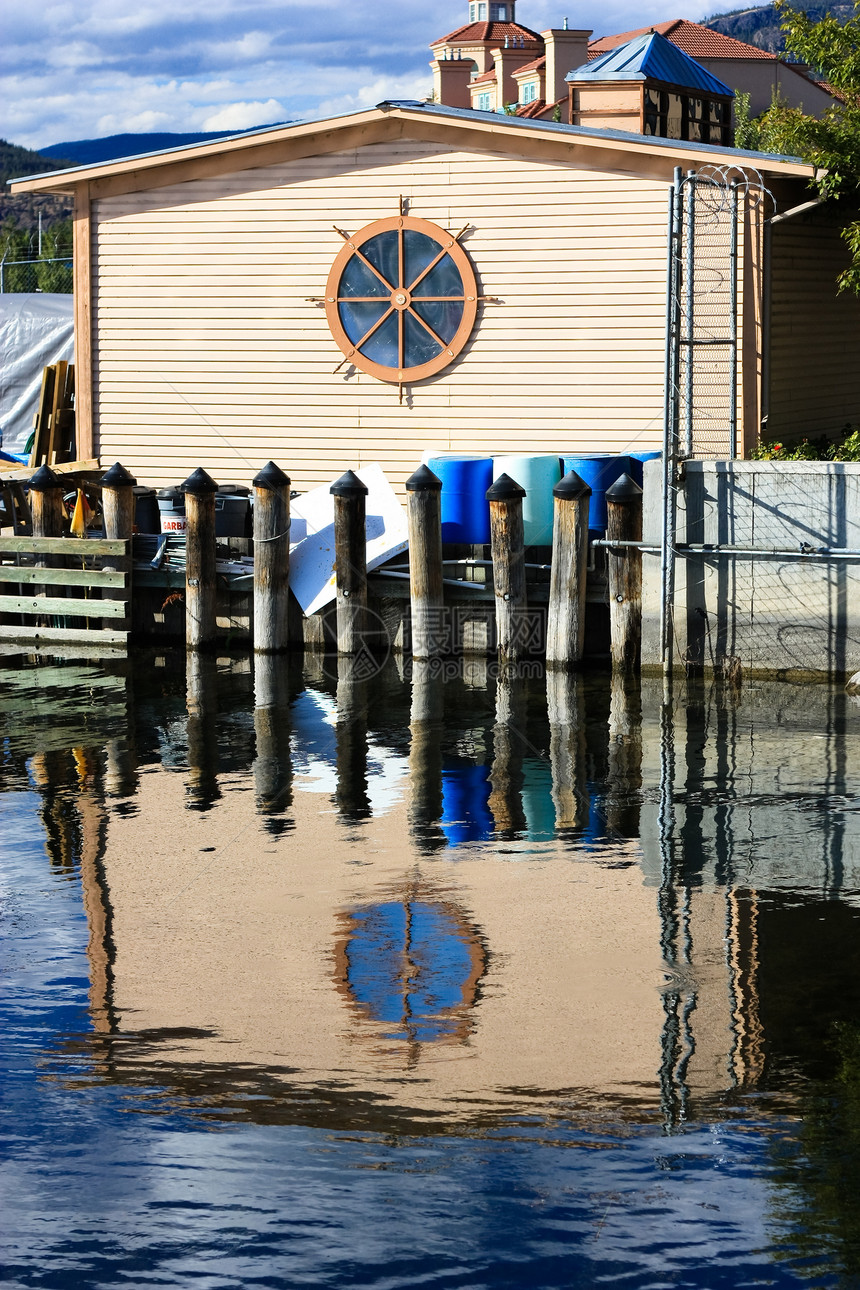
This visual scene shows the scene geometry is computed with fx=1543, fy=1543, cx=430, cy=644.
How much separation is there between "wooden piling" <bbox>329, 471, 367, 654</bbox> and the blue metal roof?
8655 millimetres

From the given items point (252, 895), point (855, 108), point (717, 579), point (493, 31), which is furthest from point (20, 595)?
point (493, 31)

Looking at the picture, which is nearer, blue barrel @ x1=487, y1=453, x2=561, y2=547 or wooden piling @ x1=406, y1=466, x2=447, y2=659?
wooden piling @ x1=406, y1=466, x2=447, y2=659

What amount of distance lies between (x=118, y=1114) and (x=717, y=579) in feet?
28.5

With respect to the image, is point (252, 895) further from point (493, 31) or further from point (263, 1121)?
point (493, 31)

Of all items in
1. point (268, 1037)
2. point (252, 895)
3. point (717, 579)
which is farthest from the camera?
point (717, 579)

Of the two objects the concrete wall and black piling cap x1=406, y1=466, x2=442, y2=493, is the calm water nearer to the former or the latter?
the concrete wall

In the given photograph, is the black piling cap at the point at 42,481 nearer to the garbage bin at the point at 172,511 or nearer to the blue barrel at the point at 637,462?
the garbage bin at the point at 172,511

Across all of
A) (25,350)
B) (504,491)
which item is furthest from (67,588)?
(25,350)

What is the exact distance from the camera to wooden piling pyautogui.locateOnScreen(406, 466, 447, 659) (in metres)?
14.1

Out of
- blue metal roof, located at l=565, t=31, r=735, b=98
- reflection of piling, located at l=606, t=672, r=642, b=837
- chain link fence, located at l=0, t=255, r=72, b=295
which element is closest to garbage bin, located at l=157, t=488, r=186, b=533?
reflection of piling, located at l=606, t=672, r=642, b=837

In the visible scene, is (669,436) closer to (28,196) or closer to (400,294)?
(400,294)

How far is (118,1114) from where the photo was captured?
19.3 ft

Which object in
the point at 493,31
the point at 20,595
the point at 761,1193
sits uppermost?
the point at 493,31

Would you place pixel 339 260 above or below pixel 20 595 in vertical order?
above
